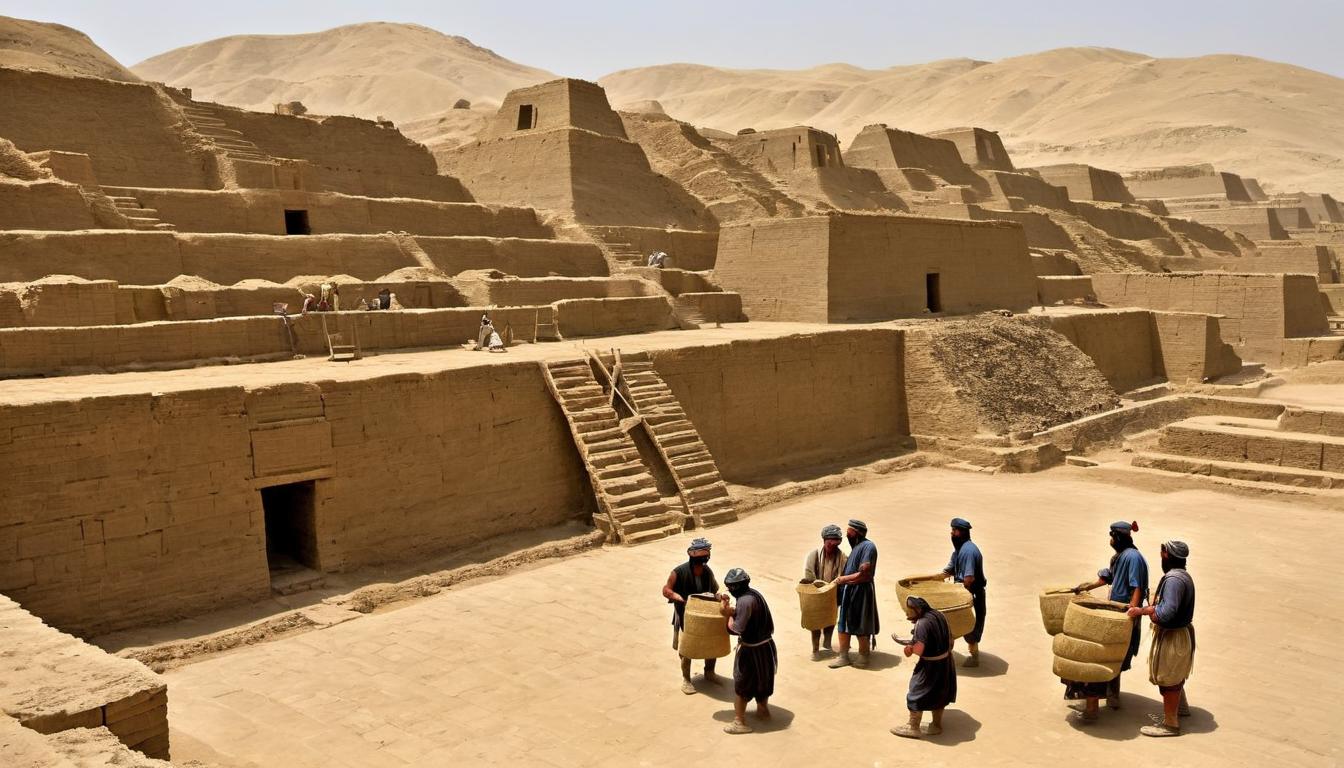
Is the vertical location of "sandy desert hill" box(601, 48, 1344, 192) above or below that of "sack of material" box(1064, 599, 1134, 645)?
above

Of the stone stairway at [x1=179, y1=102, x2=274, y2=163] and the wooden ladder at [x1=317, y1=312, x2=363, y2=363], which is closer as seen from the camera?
the wooden ladder at [x1=317, y1=312, x2=363, y2=363]

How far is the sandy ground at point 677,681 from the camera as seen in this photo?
5.93m

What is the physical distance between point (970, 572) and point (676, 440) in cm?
505

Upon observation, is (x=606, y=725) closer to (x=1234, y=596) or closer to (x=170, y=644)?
(x=170, y=644)

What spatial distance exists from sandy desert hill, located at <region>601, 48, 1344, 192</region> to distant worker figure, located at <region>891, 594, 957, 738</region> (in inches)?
2367

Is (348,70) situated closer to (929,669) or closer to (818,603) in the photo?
(818,603)

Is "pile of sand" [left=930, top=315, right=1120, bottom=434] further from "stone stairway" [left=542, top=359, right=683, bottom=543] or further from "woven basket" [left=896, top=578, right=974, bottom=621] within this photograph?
"woven basket" [left=896, top=578, right=974, bottom=621]

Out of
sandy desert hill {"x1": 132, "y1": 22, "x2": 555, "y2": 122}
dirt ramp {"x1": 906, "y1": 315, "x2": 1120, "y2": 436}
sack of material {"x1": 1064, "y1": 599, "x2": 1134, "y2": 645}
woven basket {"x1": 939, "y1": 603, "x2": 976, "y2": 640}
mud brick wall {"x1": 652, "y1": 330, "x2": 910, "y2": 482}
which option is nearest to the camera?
sack of material {"x1": 1064, "y1": 599, "x2": 1134, "y2": 645}

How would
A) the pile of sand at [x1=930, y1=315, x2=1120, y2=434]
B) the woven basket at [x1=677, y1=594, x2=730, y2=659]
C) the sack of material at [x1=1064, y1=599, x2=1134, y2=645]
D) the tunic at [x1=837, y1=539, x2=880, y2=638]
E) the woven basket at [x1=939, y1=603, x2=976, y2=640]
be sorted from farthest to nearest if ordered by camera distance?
the pile of sand at [x1=930, y1=315, x2=1120, y2=434], the tunic at [x1=837, y1=539, x2=880, y2=638], the woven basket at [x1=939, y1=603, x2=976, y2=640], the woven basket at [x1=677, y1=594, x2=730, y2=659], the sack of material at [x1=1064, y1=599, x2=1134, y2=645]

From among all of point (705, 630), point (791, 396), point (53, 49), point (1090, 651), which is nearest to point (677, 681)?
point (705, 630)

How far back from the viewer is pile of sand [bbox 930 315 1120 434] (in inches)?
604

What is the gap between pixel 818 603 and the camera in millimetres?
7074

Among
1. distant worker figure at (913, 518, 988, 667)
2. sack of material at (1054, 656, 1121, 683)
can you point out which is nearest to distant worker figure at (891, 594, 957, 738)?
sack of material at (1054, 656, 1121, 683)

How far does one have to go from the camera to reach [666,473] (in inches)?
451
